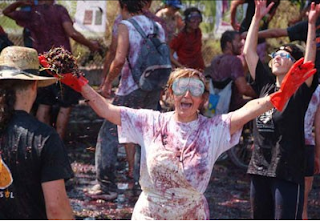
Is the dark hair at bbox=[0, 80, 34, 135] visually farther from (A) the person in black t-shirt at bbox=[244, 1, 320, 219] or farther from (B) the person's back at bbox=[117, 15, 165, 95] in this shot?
(B) the person's back at bbox=[117, 15, 165, 95]

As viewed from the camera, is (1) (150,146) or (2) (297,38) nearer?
(1) (150,146)

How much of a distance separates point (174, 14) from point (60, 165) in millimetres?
7089

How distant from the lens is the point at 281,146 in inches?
208

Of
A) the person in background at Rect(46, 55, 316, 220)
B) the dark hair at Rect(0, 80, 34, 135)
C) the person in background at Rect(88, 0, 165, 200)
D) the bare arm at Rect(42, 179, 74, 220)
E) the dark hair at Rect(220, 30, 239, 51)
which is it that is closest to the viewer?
the bare arm at Rect(42, 179, 74, 220)

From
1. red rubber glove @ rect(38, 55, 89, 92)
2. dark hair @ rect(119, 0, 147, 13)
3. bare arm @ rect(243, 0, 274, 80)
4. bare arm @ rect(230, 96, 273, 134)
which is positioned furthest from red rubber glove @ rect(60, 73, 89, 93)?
dark hair @ rect(119, 0, 147, 13)

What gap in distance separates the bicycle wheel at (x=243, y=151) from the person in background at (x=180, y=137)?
4269mm

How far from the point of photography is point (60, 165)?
3.61m

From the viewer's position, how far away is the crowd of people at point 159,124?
3.64 m

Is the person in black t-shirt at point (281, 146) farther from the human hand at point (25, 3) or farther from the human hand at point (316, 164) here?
the human hand at point (25, 3)

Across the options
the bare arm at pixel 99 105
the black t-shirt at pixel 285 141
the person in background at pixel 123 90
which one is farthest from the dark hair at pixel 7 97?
the person in background at pixel 123 90

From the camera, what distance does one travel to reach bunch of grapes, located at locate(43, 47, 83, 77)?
438cm

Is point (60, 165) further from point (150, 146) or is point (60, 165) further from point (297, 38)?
point (297, 38)

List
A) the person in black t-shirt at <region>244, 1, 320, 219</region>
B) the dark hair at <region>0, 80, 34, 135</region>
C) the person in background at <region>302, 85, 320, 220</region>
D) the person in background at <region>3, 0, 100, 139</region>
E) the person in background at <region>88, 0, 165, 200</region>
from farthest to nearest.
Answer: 1. the person in background at <region>3, 0, 100, 139</region>
2. the person in background at <region>88, 0, 165, 200</region>
3. the person in background at <region>302, 85, 320, 220</region>
4. the person in black t-shirt at <region>244, 1, 320, 219</region>
5. the dark hair at <region>0, 80, 34, 135</region>

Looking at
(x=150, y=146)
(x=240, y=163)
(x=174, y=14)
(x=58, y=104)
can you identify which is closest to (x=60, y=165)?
(x=150, y=146)
